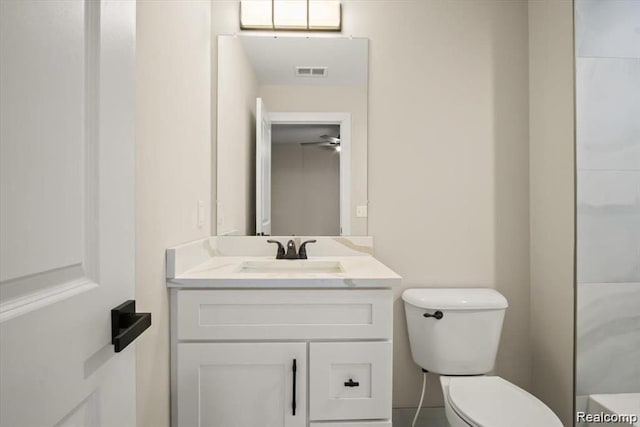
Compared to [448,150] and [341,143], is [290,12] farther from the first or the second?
[448,150]

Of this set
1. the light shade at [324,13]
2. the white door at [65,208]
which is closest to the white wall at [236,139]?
the light shade at [324,13]

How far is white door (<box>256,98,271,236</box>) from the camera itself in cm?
186

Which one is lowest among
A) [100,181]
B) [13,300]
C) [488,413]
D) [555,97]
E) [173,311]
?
[488,413]

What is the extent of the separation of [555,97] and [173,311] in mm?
1907

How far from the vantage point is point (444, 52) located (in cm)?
190

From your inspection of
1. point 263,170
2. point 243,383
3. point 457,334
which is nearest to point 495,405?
point 457,334

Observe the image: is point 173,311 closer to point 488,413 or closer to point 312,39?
point 488,413

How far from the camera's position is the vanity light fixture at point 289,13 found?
184 centimetres

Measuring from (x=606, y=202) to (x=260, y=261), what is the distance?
5.15ft

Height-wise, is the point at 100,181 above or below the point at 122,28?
below

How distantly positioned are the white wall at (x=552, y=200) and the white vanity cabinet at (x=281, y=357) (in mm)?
948

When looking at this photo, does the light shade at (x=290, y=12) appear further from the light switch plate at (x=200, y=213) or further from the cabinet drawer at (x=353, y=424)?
the cabinet drawer at (x=353, y=424)

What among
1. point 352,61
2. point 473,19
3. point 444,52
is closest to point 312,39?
point 352,61

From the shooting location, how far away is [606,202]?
159 centimetres
